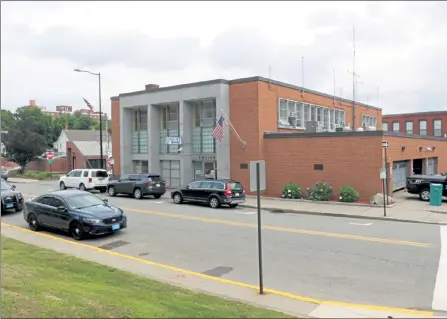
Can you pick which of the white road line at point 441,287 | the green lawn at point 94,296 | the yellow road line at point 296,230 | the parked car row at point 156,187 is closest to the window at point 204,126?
the parked car row at point 156,187

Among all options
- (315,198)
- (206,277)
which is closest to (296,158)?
(315,198)

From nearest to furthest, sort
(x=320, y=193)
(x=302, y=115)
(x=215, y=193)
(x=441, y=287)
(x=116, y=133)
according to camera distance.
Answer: (x=441, y=287), (x=215, y=193), (x=320, y=193), (x=302, y=115), (x=116, y=133)

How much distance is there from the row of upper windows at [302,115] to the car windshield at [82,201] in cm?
1594

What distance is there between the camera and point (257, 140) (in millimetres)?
26031

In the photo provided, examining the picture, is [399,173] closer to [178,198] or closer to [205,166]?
[205,166]

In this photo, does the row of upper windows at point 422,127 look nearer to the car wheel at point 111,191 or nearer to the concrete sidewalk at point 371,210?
the concrete sidewalk at point 371,210

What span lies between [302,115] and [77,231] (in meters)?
21.2

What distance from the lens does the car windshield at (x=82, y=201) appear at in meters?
14.5

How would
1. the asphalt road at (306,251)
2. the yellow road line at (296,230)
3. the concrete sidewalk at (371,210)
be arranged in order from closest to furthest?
the asphalt road at (306,251), the yellow road line at (296,230), the concrete sidewalk at (371,210)

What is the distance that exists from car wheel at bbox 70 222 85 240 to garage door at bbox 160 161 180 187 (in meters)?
17.0

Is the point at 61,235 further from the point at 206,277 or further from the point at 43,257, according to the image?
the point at 206,277

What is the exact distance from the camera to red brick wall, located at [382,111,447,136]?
61.4 meters

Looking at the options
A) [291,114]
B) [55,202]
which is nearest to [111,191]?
[55,202]

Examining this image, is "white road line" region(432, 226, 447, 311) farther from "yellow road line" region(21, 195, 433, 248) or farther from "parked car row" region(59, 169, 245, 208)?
"parked car row" region(59, 169, 245, 208)
